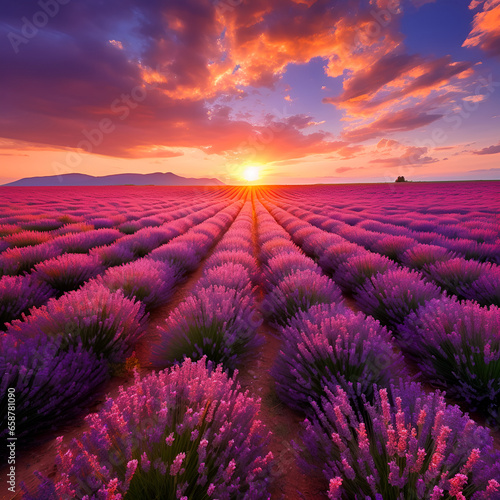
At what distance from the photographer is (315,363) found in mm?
1641

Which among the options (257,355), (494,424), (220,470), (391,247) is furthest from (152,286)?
(391,247)

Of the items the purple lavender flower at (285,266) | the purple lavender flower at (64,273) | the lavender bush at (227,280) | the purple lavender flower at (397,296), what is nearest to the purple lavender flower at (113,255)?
the purple lavender flower at (64,273)

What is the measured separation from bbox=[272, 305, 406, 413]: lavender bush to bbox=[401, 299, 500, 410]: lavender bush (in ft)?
1.50

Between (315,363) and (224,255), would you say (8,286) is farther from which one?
(315,363)

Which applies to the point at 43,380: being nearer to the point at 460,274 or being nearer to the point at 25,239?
the point at 460,274

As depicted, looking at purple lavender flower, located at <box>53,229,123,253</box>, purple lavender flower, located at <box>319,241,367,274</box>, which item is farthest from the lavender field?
purple lavender flower, located at <box>53,229,123,253</box>

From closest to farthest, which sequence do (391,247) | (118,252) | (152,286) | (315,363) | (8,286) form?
(315,363)
(8,286)
(152,286)
(118,252)
(391,247)

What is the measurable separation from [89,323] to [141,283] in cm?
110

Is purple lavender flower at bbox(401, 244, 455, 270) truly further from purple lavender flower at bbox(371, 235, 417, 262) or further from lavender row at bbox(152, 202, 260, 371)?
lavender row at bbox(152, 202, 260, 371)

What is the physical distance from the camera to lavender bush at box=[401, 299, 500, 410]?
5.31 ft

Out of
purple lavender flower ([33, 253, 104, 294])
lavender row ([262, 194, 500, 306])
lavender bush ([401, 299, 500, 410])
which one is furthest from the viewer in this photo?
purple lavender flower ([33, 253, 104, 294])

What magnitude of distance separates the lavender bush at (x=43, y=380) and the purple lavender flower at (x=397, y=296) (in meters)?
2.62

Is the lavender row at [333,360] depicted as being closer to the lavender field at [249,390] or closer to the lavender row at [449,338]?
the lavender field at [249,390]

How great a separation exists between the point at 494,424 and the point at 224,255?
3409 millimetres
